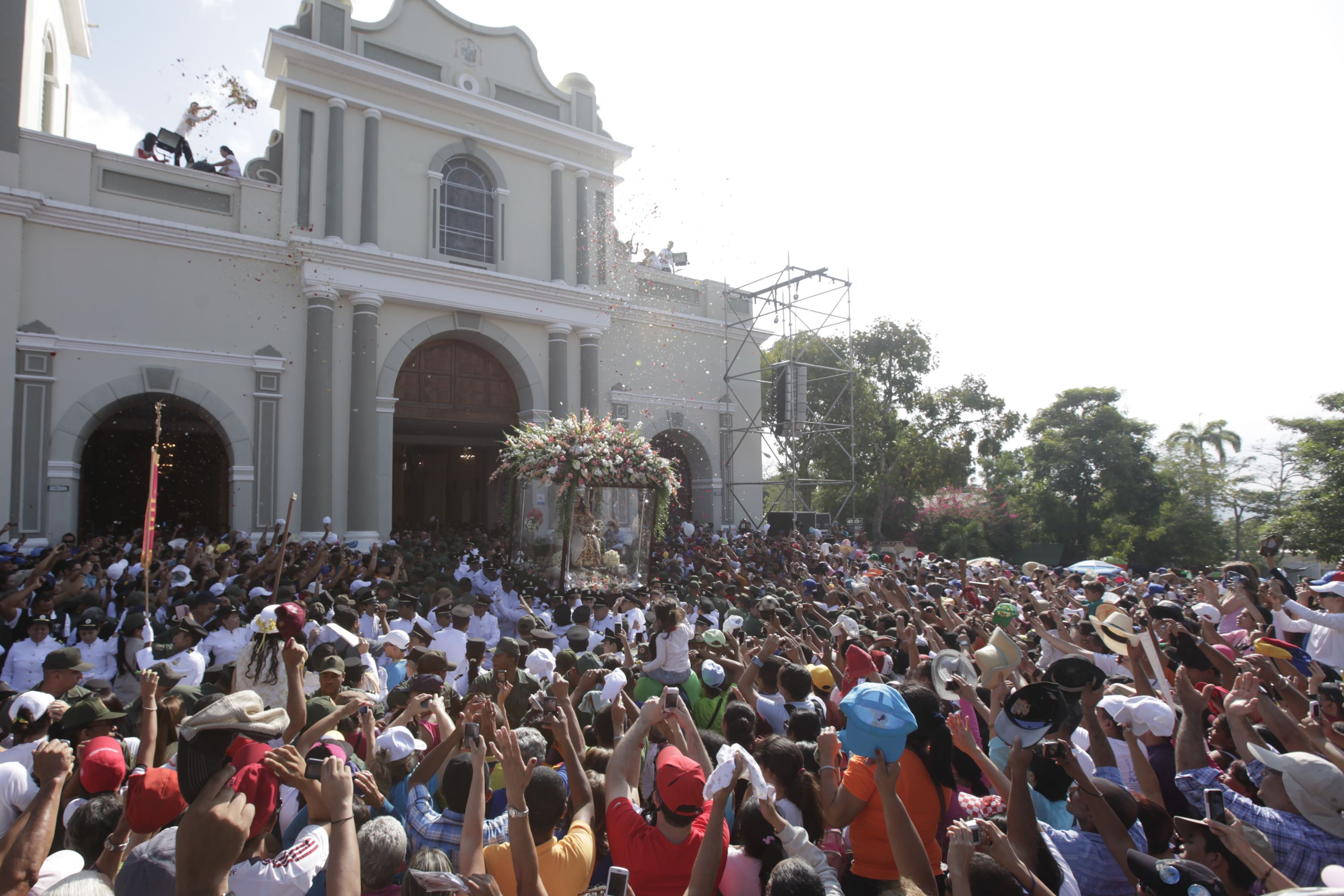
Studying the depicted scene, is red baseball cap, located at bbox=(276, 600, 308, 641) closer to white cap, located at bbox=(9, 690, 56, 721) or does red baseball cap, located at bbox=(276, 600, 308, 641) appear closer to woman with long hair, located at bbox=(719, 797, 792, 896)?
white cap, located at bbox=(9, 690, 56, 721)

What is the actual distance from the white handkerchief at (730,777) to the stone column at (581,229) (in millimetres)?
18256

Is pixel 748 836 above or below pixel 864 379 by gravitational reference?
below

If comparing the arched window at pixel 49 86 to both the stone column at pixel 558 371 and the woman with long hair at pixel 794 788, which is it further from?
the woman with long hair at pixel 794 788

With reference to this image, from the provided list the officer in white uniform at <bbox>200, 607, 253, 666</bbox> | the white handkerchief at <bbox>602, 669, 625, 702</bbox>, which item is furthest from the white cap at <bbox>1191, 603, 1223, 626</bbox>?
the officer in white uniform at <bbox>200, 607, 253, 666</bbox>

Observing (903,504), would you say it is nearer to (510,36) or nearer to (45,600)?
(510,36)

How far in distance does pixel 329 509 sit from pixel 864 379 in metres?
24.4

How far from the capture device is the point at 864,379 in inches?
1342

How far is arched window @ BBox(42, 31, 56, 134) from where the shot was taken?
57.4ft

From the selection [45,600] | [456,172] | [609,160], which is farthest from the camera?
[609,160]

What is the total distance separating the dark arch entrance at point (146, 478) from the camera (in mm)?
19109

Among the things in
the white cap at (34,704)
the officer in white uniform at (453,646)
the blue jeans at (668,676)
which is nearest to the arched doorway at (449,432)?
the officer in white uniform at (453,646)

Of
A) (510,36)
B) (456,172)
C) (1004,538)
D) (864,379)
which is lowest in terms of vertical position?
(1004,538)

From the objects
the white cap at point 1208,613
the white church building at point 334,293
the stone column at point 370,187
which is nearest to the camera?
the white cap at point 1208,613

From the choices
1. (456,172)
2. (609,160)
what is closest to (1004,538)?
(609,160)
